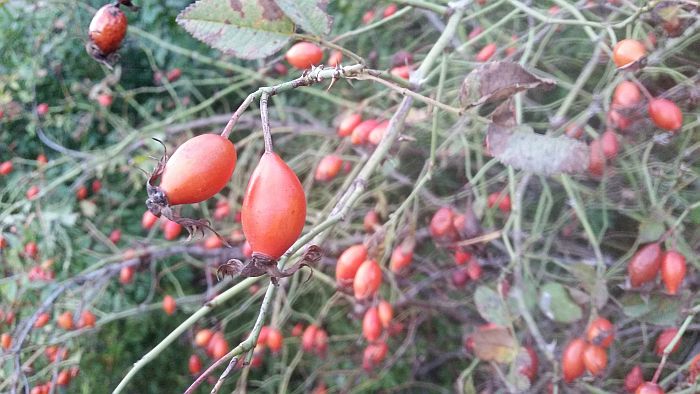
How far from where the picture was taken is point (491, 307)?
1.00 meters

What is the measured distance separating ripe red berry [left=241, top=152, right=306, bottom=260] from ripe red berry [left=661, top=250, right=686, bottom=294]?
2.02 feet

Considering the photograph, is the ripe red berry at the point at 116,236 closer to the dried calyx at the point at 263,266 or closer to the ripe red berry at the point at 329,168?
the ripe red berry at the point at 329,168

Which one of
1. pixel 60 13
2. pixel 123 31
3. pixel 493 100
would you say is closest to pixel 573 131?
pixel 493 100

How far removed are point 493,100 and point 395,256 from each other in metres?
0.57

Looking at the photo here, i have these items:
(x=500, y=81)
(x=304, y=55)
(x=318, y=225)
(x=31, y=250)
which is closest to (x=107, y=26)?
(x=304, y=55)

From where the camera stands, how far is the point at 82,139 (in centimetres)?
213

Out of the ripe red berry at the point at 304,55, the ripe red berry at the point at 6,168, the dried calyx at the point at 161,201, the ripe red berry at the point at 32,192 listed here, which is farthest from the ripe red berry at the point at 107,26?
the ripe red berry at the point at 6,168

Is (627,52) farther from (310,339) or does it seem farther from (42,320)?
(42,320)

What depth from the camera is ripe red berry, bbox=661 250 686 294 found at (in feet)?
3.00

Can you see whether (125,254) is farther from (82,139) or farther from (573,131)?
(573,131)

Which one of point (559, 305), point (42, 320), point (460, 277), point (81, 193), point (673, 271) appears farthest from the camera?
point (81, 193)

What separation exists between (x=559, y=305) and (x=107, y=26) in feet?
2.62

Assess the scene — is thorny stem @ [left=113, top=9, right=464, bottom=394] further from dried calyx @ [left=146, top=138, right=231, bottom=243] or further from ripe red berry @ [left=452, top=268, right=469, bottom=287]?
ripe red berry @ [left=452, top=268, right=469, bottom=287]

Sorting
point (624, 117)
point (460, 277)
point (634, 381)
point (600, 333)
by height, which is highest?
point (624, 117)
